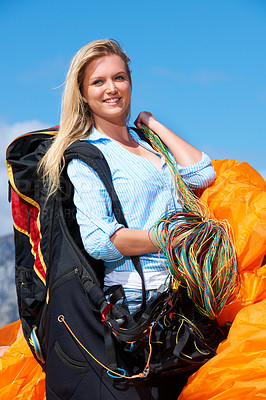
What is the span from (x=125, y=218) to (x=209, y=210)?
382 mm

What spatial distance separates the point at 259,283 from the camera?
1.75 m

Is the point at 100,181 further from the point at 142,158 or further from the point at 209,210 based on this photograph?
the point at 209,210

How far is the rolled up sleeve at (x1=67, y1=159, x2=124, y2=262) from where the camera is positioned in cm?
166

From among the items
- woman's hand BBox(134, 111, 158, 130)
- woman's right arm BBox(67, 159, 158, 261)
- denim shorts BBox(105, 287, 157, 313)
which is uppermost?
woman's hand BBox(134, 111, 158, 130)

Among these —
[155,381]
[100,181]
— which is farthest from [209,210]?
[155,381]

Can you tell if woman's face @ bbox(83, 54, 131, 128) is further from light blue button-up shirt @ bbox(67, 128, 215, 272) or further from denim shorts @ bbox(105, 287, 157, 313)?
denim shorts @ bbox(105, 287, 157, 313)

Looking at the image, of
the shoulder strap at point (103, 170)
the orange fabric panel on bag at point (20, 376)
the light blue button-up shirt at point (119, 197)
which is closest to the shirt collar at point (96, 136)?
the light blue button-up shirt at point (119, 197)

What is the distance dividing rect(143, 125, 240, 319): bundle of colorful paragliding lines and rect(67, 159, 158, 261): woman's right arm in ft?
0.24

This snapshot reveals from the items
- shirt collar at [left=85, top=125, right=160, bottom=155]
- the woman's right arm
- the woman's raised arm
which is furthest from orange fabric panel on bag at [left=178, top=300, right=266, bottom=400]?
shirt collar at [left=85, top=125, right=160, bottom=155]

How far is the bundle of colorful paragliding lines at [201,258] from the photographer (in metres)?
1.70

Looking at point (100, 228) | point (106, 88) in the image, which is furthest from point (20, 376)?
point (106, 88)

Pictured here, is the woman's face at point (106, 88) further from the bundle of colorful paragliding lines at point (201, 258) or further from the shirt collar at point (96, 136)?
the bundle of colorful paragliding lines at point (201, 258)

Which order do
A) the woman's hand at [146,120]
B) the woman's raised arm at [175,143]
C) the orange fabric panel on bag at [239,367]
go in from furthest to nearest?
the woman's hand at [146,120] → the woman's raised arm at [175,143] → the orange fabric panel on bag at [239,367]

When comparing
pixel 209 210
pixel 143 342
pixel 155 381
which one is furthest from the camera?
pixel 209 210
